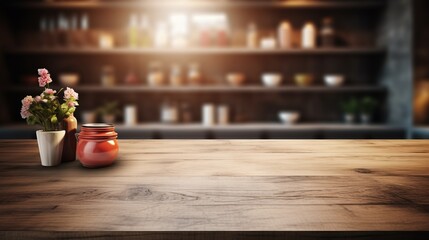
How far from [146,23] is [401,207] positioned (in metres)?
3.08

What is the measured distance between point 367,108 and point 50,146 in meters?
2.93

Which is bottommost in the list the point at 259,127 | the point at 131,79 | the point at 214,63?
the point at 259,127

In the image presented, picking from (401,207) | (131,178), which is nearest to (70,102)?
(131,178)

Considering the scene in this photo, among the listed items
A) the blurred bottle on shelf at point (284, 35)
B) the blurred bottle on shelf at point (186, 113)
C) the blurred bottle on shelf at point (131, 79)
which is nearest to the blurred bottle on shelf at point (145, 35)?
the blurred bottle on shelf at point (131, 79)

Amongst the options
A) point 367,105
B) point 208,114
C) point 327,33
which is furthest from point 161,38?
point 367,105

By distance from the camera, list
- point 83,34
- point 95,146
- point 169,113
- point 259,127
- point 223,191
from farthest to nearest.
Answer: point 83,34 → point 169,113 → point 259,127 → point 95,146 → point 223,191

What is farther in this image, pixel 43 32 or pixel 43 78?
pixel 43 32

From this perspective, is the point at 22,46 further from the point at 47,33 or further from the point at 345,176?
the point at 345,176

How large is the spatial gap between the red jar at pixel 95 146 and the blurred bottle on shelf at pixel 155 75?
2.35m

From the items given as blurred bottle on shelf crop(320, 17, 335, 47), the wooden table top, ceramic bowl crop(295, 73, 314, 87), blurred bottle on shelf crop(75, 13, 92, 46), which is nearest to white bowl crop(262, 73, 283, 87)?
ceramic bowl crop(295, 73, 314, 87)

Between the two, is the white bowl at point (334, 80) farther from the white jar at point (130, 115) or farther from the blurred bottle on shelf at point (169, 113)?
the white jar at point (130, 115)

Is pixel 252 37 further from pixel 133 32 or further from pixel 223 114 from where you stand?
pixel 133 32

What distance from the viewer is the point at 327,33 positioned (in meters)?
3.42

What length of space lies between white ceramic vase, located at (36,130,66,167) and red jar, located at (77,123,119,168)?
0.09 meters
